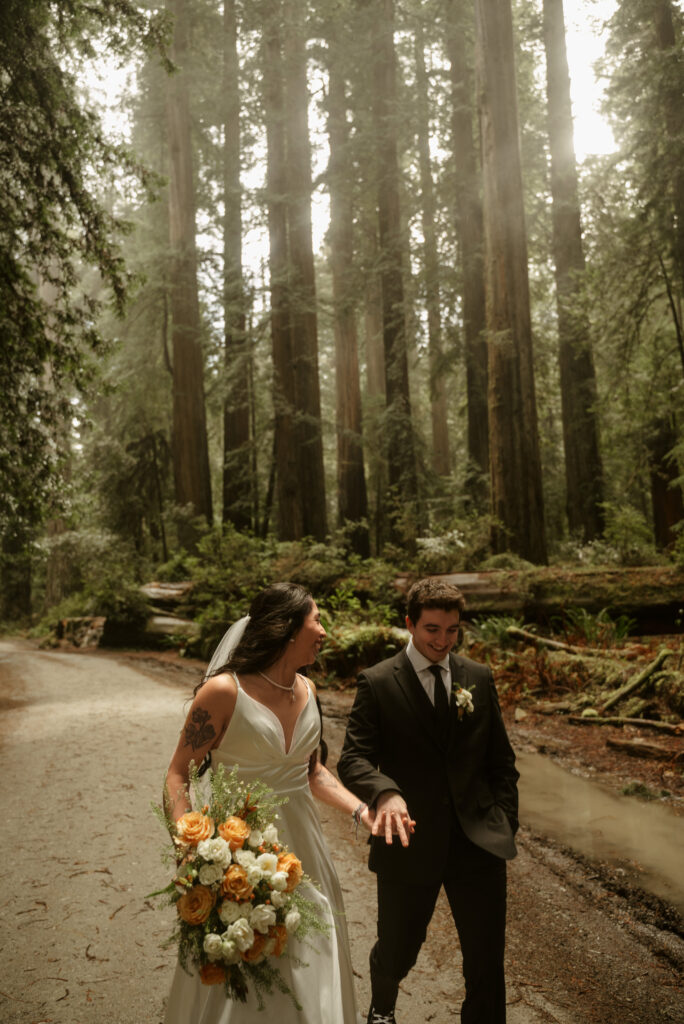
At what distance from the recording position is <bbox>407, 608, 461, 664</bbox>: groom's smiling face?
3.29 metres

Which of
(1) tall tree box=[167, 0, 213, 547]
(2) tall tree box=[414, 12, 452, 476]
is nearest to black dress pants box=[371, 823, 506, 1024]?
(2) tall tree box=[414, 12, 452, 476]

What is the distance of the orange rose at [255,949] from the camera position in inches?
94.3

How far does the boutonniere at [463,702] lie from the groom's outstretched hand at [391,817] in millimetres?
476

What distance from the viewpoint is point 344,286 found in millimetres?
21516

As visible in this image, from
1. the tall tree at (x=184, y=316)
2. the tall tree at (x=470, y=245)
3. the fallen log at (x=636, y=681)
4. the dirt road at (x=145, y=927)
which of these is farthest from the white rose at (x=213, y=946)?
the tall tree at (x=184, y=316)

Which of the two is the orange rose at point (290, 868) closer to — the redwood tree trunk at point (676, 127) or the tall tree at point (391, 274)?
the redwood tree trunk at point (676, 127)

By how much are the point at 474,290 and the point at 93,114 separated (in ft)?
38.7

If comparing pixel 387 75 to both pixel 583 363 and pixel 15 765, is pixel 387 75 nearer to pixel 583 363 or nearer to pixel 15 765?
pixel 583 363

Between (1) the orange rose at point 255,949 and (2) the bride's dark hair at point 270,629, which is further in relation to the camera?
(2) the bride's dark hair at point 270,629

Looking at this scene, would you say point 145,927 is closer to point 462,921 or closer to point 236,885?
point 462,921

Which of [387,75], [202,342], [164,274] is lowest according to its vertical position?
[202,342]

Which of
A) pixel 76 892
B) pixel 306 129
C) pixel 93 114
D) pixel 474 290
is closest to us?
pixel 76 892

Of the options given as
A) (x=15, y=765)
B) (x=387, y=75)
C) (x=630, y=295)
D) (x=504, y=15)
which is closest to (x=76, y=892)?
(x=15, y=765)

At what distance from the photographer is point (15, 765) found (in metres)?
8.30
